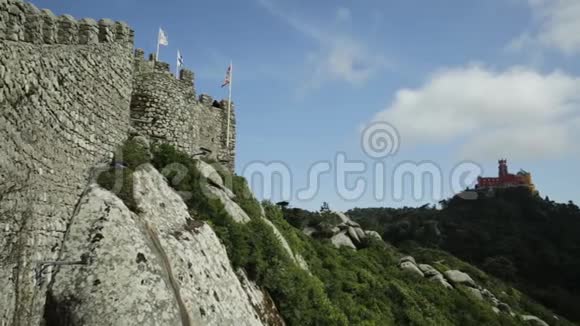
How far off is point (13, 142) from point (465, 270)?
37.7 metres

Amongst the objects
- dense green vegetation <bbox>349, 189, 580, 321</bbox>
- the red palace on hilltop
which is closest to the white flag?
dense green vegetation <bbox>349, 189, 580, 321</bbox>

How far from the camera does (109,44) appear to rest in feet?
34.8

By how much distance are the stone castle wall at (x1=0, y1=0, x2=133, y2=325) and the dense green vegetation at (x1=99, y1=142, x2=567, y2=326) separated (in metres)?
1.30

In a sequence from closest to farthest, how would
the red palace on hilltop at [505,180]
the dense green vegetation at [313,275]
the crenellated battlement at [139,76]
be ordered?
1. the crenellated battlement at [139,76]
2. the dense green vegetation at [313,275]
3. the red palace on hilltop at [505,180]

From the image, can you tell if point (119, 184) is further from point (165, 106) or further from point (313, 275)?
point (313, 275)

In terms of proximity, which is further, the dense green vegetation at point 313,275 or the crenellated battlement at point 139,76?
the dense green vegetation at point 313,275

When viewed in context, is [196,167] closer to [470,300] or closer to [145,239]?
[145,239]

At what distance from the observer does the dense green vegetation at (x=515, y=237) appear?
60531 millimetres

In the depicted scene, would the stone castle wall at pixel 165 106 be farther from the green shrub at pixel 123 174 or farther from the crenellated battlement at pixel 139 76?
the green shrub at pixel 123 174

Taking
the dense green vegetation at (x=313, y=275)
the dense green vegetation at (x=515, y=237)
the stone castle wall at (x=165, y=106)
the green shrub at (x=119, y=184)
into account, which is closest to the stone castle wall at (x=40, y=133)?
the green shrub at (x=119, y=184)

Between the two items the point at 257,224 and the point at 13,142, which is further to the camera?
the point at 257,224

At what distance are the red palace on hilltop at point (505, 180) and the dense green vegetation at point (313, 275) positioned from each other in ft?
329

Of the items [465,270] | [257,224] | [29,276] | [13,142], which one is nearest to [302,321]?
[257,224]

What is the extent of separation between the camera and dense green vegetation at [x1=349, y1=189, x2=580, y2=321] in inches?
2383
